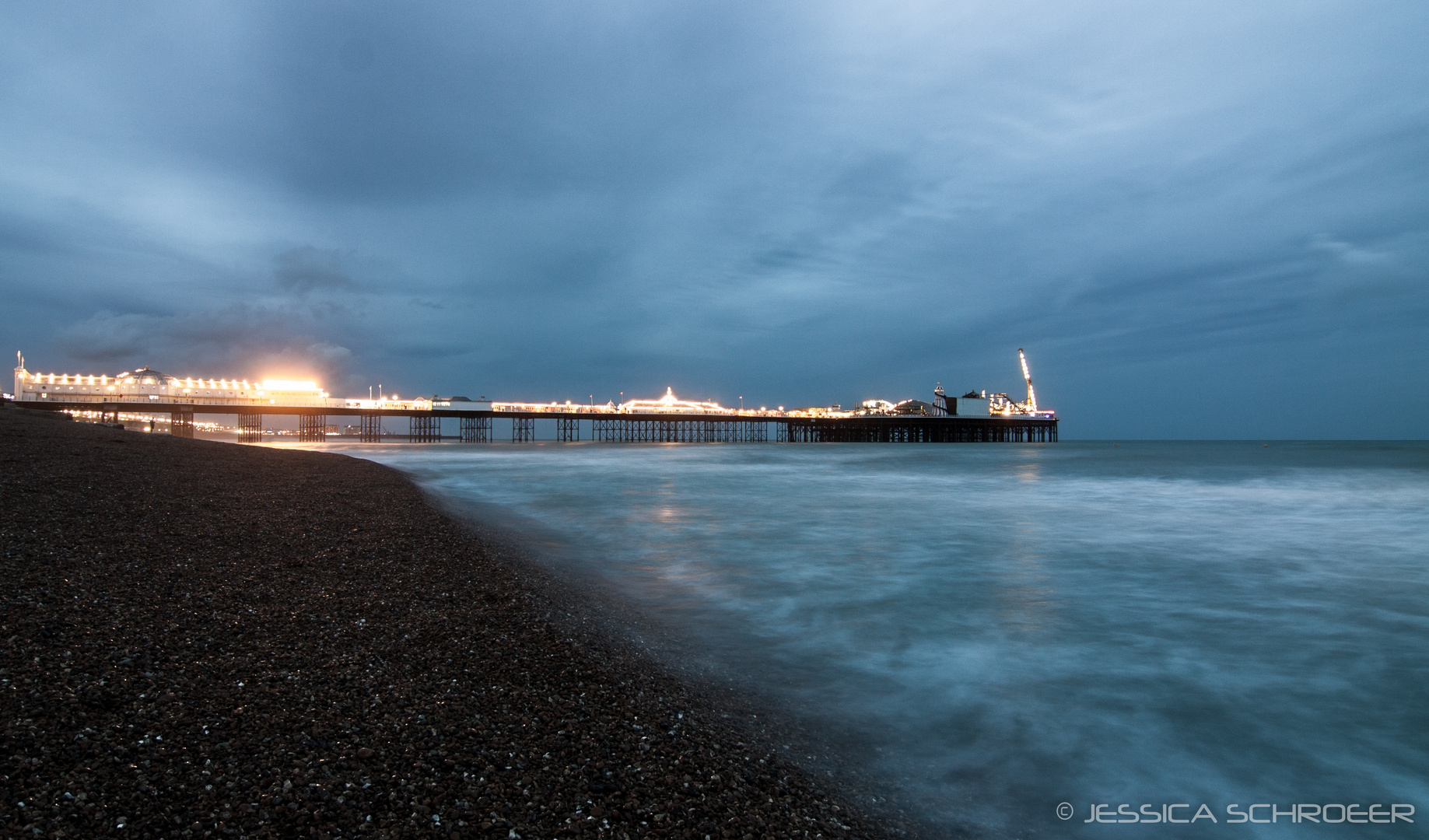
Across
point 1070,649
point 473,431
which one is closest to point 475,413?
point 473,431

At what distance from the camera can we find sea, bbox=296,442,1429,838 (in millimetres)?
3867

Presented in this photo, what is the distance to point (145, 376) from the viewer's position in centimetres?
9675

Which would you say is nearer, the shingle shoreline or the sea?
the shingle shoreline

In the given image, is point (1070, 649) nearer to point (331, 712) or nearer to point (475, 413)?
point (331, 712)

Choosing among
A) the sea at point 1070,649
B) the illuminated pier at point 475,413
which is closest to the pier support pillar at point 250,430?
the illuminated pier at point 475,413

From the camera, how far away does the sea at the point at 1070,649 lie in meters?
3.87

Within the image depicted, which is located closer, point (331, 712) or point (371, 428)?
point (331, 712)

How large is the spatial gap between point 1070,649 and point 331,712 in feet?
20.7

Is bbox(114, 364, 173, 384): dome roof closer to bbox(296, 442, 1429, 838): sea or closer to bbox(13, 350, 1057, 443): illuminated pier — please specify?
bbox(13, 350, 1057, 443): illuminated pier

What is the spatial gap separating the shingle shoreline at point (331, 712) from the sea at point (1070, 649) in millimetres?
910

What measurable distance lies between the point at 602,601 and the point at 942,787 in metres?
4.55

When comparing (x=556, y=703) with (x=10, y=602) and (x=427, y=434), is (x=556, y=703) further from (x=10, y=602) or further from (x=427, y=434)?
(x=427, y=434)

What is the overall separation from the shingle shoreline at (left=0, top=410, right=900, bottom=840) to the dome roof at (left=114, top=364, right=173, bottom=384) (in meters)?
107

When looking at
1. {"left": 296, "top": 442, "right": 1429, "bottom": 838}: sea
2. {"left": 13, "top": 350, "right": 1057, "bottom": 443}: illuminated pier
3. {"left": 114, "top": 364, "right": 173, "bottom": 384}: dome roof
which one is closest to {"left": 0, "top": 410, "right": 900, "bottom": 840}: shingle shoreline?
{"left": 296, "top": 442, "right": 1429, "bottom": 838}: sea
